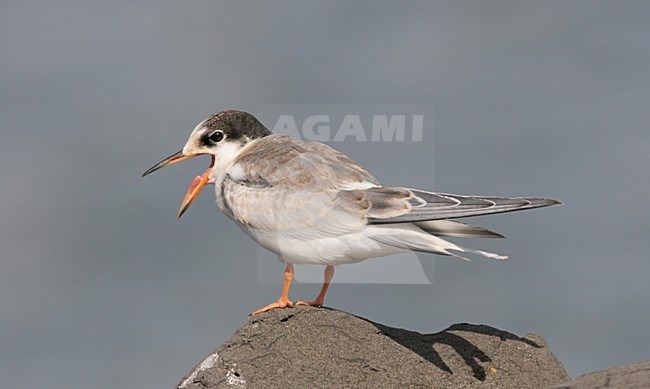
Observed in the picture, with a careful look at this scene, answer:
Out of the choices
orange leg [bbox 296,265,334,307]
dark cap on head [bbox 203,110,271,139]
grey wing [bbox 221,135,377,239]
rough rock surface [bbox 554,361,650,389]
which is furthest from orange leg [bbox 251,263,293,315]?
rough rock surface [bbox 554,361,650,389]

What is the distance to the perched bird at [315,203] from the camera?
920cm

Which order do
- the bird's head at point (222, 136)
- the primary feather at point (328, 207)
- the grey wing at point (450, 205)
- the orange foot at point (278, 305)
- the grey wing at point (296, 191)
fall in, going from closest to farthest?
the grey wing at point (450, 205)
the primary feather at point (328, 207)
the grey wing at point (296, 191)
the orange foot at point (278, 305)
the bird's head at point (222, 136)

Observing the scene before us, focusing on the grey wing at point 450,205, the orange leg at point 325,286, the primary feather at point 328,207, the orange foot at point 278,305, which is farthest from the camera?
the orange leg at point 325,286

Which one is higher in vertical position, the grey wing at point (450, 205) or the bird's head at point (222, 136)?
the bird's head at point (222, 136)

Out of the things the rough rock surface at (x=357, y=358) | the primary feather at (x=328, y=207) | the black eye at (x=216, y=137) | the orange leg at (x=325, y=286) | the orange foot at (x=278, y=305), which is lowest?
the rough rock surface at (x=357, y=358)

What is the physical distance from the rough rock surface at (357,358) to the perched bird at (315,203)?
1.31 ft

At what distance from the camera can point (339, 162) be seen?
9992 millimetres

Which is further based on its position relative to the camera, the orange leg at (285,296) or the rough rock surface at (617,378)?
the orange leg at (285,296)

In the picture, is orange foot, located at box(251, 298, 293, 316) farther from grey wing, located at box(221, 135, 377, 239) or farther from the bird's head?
the bird's head

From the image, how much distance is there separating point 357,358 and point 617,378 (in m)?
2.38

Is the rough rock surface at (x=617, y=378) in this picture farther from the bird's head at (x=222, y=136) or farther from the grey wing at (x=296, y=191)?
the bird's head at (x=222, y=136)

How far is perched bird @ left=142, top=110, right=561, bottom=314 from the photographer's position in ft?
30.2

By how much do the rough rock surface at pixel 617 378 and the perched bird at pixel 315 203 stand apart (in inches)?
49.7

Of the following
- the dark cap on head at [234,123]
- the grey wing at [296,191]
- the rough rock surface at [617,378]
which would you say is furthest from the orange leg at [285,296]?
the rough rock surface at [617,378]
